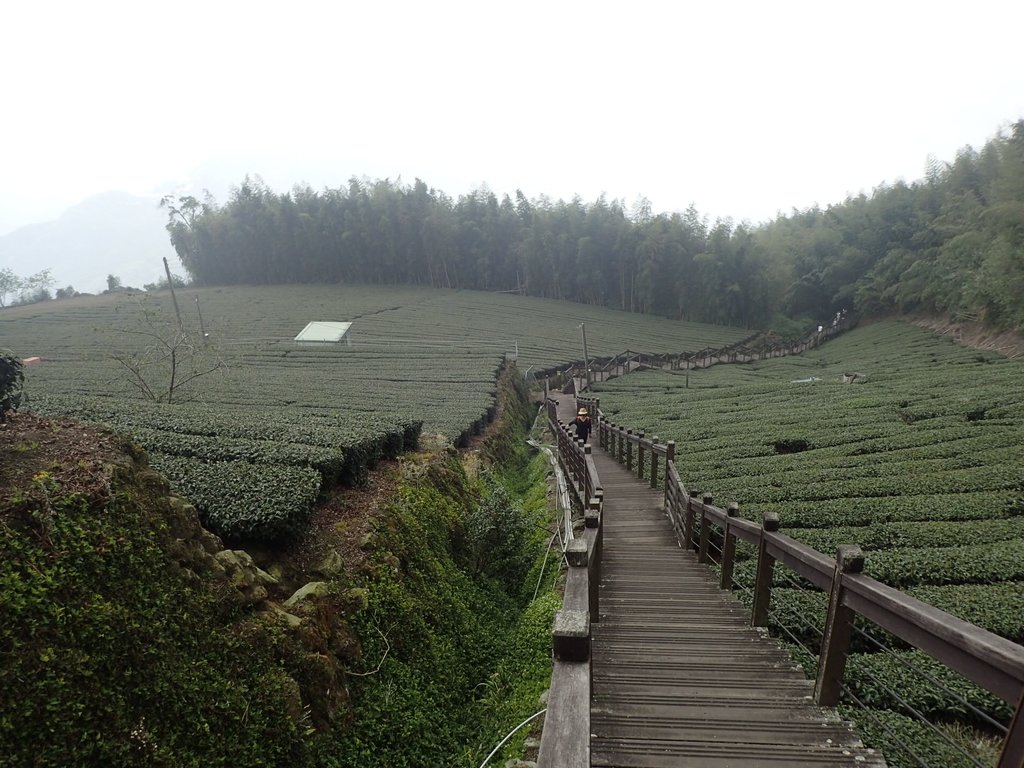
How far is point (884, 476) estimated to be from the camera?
923 cm

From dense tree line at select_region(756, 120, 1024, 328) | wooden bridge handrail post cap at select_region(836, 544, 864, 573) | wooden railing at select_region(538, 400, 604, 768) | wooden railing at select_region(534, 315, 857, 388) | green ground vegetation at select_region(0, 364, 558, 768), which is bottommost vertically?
green ground vegetation at select_region(0, 364, 558, 768)

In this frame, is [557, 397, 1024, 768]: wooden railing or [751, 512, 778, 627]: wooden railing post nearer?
[557, 397, 1024, 768]: wooden railing

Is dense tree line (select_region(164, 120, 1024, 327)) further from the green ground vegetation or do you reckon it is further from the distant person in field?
the green ground vegetation

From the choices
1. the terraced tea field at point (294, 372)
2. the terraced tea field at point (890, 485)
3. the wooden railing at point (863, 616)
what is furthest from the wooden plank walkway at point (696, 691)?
the terraced tea field at point (294, 372)

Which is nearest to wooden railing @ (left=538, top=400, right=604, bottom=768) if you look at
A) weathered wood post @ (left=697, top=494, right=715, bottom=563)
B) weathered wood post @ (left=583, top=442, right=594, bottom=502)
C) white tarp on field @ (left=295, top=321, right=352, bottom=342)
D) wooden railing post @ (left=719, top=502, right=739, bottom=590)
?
wooden railing post @ (left=719, top=502, right=739, bottom=590)

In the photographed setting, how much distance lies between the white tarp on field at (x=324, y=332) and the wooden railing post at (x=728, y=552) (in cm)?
3350

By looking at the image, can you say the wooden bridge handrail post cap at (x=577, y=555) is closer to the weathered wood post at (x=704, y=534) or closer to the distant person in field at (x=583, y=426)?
the weathered wood post at (x=704, y=534)

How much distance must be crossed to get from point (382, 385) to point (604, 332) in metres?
27.8

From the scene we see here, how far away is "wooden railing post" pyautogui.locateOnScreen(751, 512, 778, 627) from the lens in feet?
13.6

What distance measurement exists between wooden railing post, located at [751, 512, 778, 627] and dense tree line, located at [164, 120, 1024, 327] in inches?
1714

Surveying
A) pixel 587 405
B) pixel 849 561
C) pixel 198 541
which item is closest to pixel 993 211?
pixel 587 405

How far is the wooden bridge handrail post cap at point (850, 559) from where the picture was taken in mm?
2824

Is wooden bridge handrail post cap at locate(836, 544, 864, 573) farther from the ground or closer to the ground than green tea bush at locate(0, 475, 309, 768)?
farther from the ground

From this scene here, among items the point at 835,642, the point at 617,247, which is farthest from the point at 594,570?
the point at 617,247
